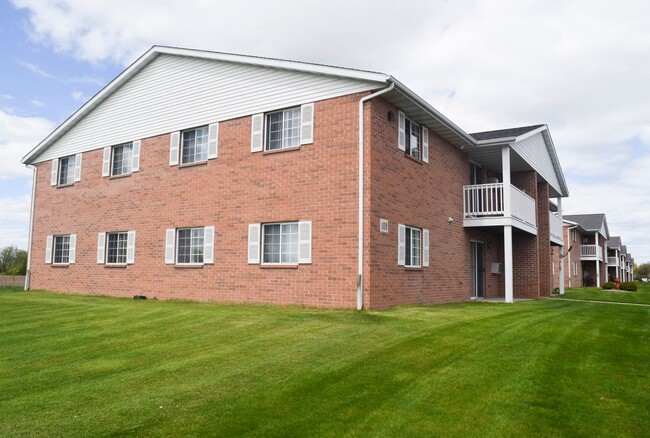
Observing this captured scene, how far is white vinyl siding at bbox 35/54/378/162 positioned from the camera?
13836mm

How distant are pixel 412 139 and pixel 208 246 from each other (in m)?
6.80

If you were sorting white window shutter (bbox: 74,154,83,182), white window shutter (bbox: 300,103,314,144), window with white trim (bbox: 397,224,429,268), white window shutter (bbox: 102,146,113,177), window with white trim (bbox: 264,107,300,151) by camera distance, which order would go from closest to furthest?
white window shutter (bbox: 300,103,314,144)
window with white trim (bbox: 397,224,429,268)
window with white trim (bbox: 264,107,300,151)
white window shutter (bbox: 102,146,113,177)
white window shutter (bbox: 74,154,83,182)

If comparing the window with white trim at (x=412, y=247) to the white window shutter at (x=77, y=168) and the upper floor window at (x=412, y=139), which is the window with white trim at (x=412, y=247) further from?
the white window shutter at (x=77, y=168)

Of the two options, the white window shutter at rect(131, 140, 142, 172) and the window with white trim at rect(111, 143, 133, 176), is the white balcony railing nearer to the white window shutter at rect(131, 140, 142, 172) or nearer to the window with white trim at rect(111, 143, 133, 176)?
the white window shutter at rect(131, 140, 142, 172)

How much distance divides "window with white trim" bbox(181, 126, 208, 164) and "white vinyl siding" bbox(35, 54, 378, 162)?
273mm

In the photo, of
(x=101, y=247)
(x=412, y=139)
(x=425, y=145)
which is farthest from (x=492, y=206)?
(x=101, y=247)

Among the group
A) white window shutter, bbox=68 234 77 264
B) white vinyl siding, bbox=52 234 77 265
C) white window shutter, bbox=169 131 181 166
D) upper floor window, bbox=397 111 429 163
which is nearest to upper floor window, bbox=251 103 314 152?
upper floor window, bbox=397 111 429 163

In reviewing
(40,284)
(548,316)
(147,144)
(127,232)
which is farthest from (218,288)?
(40,284)

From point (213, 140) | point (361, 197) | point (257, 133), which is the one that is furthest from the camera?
point (213, 140)

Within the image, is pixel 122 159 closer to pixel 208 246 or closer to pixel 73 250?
pixel 73 250

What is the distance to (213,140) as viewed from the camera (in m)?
15.6

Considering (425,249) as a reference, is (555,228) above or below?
above

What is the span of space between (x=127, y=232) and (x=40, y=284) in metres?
5.88

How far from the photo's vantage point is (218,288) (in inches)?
584
